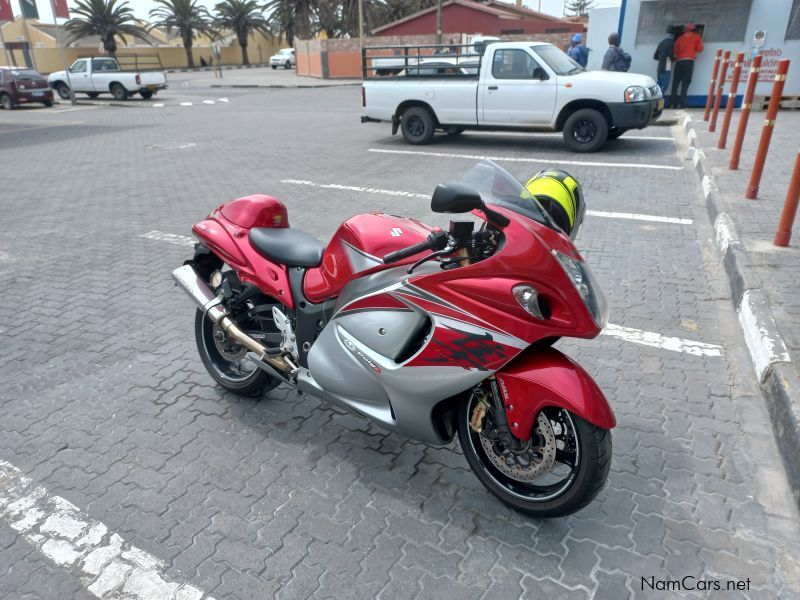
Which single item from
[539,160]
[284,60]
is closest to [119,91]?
[539,160]

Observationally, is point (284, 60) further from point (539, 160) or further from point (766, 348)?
point (766, 348)

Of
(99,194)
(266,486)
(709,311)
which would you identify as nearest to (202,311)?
(266,486)

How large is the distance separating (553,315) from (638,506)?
1.13 m

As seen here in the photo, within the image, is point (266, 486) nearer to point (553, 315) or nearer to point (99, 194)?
point (553, 315)

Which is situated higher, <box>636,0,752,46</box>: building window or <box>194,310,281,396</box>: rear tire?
<box>636,0,752,46</box>: building window

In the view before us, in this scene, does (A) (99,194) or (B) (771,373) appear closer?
(B) (771,373)

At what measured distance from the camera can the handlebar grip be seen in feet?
7.87

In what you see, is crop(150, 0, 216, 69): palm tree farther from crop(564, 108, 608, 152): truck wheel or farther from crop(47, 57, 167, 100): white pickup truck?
crop(564, 108, 608, 152): truck wheel

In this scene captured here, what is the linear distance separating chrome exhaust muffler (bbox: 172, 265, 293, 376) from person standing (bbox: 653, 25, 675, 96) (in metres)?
→ 14.2

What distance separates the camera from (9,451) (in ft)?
10.6

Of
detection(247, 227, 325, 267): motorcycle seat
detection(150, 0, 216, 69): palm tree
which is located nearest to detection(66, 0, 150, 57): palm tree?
detection(150, 0, 216, 69): palm tree

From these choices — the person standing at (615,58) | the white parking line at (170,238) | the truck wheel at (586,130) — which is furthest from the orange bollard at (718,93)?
the white parking line at (170,238)

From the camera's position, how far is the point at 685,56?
1462 centimetres

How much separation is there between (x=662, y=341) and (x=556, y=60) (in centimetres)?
844
